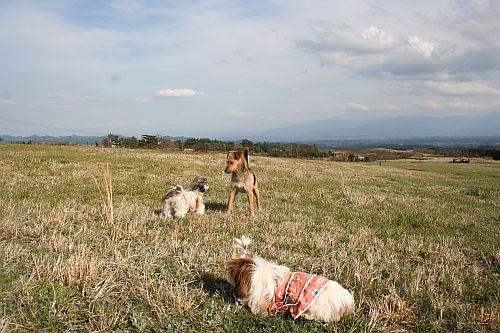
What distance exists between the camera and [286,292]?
4332 mm

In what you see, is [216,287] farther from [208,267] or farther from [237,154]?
[237,154]

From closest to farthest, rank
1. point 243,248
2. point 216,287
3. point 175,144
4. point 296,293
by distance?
point 296,293, point 243,248, point 216,287, point 175,144

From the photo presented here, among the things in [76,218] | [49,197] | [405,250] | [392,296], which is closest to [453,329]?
[392,296]

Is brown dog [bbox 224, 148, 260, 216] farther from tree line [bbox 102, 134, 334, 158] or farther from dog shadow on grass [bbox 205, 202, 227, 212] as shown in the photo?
tree line [bbox 102, 134, 334, 158]

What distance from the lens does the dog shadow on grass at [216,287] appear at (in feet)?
16.0

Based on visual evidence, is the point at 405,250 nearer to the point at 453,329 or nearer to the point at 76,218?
the point at 453,329

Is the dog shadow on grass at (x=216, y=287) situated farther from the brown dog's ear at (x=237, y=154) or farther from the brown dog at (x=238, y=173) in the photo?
the brown dog's ear at (x=237, y=154)

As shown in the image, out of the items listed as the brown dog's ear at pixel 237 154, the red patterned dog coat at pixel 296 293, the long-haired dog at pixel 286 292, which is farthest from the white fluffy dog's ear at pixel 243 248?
the brown dog's ear at pixel 237 154

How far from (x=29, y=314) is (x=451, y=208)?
17.4 metres

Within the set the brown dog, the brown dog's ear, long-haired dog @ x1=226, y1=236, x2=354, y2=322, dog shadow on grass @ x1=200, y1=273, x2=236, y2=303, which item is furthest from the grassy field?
the brown dog's ear

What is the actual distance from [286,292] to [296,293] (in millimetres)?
123

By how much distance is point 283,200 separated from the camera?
1521 cm

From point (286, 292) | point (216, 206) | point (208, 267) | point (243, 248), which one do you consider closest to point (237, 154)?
point (216, 206)

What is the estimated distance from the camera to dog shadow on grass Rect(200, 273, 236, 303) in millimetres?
4871
